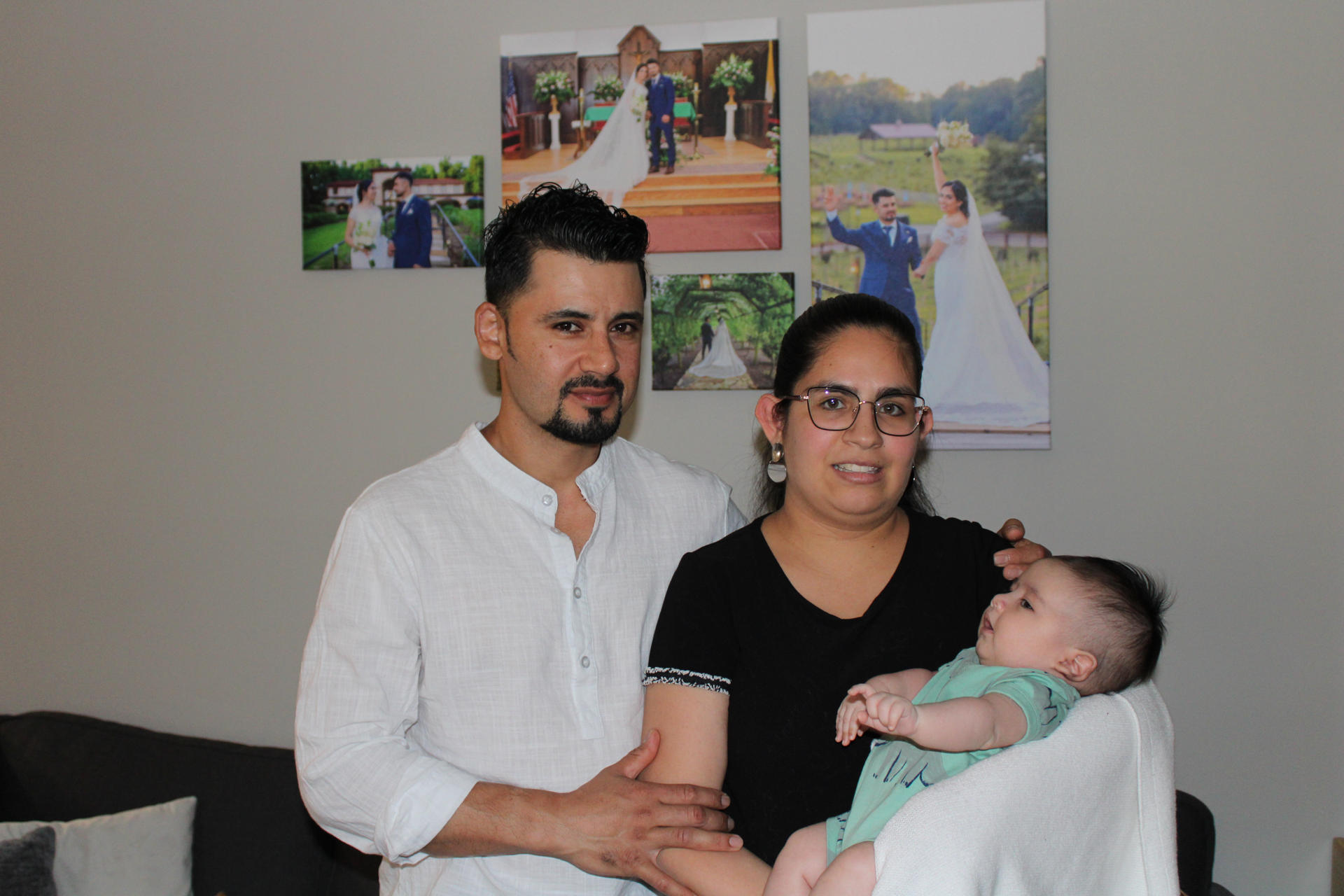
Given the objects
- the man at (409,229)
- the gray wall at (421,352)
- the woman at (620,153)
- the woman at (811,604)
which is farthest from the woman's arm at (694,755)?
the man at (409,229)

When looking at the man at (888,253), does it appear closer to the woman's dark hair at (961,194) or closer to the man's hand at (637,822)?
the woman's dark hair at (961,194)

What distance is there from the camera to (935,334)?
2.67 metres

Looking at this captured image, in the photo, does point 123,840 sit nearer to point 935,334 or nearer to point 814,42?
point 935,334

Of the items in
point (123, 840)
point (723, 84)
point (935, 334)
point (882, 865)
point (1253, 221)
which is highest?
point (723, 84)

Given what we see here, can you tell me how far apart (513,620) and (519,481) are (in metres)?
0.25

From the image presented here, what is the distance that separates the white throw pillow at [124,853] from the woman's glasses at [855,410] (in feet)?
7.19

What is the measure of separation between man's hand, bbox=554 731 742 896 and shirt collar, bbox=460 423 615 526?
→ 0.47m

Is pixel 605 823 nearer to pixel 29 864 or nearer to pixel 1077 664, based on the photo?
pixel 1077 664

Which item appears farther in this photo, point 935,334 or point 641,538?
point 935,334

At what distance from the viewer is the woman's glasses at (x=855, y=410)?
1.55m

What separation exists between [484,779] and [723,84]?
1.93 meters

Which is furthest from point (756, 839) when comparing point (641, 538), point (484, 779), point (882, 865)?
point (641, 538)

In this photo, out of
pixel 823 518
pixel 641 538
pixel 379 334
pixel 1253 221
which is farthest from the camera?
pixel 379 334

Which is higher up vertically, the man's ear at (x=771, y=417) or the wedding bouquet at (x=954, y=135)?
the wedding bouquet at (x=954, y=135)
